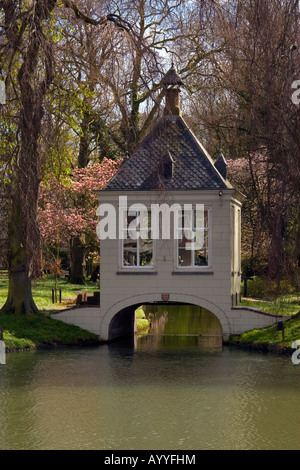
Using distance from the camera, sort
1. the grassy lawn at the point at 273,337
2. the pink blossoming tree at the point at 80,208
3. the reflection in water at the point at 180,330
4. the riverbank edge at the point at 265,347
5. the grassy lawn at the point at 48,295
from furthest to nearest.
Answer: the pink blossoming tree at the point at 80,208 < the grassy lawn at the point at 48,295 < the reflection in water at the point at 180,330 < the grassy lawn at the point at 273,337 < the riverbank edge at the point at 265,347

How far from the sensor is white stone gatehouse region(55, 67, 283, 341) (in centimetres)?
2394

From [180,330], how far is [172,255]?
22.0 feet

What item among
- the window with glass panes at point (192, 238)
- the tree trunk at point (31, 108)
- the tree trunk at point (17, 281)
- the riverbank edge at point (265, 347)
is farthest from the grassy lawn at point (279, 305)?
the tree trunk at point (31, 108)

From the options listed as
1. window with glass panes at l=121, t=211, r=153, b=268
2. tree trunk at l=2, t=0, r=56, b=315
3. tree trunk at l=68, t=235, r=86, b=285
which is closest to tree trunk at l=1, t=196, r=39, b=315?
window with glass panes at l=121, t=211, r=153, b=268

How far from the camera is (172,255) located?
2409cm

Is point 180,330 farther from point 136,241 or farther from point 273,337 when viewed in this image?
point 273,337

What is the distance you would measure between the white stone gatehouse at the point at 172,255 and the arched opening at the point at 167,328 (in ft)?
3.84

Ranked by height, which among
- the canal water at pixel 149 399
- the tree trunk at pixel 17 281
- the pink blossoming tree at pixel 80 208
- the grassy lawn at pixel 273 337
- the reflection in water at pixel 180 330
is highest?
the pink blossoming tree at pixel 80 208

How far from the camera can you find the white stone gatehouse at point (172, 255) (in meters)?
23.9

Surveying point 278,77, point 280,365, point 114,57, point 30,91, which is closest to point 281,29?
point 278,77

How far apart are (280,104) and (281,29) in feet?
5.58

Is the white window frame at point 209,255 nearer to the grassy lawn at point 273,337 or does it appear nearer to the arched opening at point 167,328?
the grassy lawn at point 273,337

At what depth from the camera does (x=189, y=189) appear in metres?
23.8

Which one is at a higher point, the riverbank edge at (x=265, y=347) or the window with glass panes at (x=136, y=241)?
the window with glass panes at (x=136, y=241)
